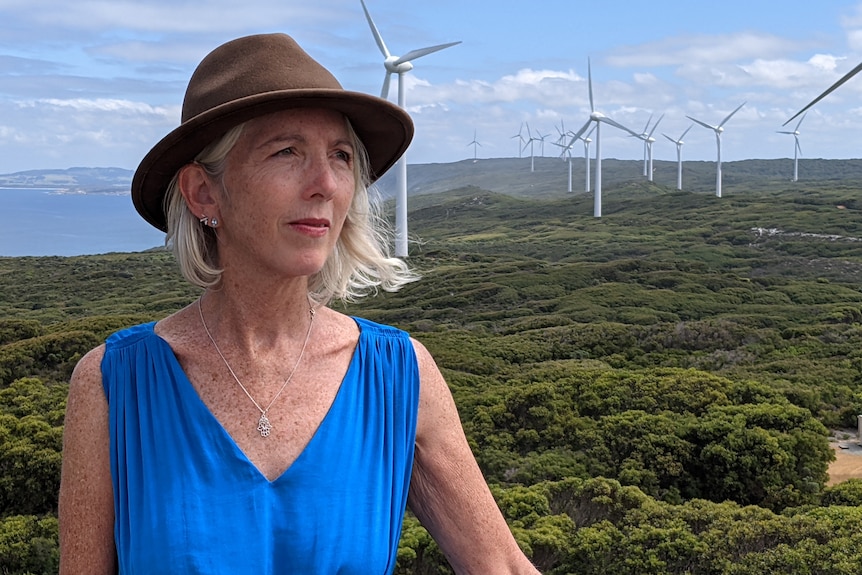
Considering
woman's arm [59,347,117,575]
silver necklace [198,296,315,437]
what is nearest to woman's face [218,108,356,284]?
silver necklace [198,296,315,437]

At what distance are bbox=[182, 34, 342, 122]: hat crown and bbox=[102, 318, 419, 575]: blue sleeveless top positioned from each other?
0.57 metres

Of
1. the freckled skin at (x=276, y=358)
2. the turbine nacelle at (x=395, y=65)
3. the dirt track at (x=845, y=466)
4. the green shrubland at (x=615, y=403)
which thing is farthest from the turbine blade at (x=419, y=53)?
the freckled skin at (x=276, y=358)

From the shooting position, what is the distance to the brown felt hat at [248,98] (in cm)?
196

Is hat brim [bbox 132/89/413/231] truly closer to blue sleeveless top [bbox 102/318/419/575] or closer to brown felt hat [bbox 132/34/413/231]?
brown felt hat [bbox 132/34/413/231]

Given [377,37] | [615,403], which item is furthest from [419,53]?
[615,403]

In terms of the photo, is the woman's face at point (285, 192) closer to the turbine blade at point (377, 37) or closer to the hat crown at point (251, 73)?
the hat crown at point (251, 73)

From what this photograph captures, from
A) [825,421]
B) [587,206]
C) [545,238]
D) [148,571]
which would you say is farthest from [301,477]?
[587,206]

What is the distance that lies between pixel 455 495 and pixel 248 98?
3.21ft

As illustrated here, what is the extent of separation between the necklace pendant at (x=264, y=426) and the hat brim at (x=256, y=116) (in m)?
0.61

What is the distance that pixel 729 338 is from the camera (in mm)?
24797

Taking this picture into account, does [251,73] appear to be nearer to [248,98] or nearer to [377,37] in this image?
[248,98]

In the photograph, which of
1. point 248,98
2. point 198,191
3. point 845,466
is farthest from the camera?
point 845,466

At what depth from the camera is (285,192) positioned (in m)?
2.00

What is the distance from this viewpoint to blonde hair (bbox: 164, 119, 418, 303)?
214 centimetres
